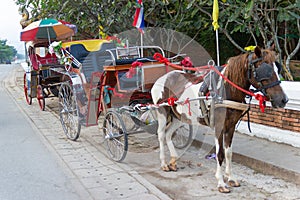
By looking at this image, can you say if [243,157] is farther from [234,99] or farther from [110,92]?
[110,92]

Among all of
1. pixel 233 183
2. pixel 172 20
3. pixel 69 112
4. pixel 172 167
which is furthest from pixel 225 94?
pixel 172 20

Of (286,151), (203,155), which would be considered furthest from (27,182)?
(286,151)

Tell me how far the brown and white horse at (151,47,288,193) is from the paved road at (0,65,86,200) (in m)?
1.70

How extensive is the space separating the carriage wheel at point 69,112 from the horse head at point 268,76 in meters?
4.13

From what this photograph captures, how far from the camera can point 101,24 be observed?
33.5 ft

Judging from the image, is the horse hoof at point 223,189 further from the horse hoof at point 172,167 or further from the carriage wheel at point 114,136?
the carriage wheel at point 114,136

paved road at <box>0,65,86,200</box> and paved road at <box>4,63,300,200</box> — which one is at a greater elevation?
paved road at <box>0,65,86,200</box>

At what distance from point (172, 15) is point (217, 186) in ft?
21.0

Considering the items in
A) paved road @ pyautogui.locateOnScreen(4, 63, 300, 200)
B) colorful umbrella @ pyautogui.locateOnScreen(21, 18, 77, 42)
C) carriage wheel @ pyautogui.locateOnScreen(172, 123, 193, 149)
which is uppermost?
colorful umbrella @ pyautogui.locateOnScreen(21, 18, 77, 42)

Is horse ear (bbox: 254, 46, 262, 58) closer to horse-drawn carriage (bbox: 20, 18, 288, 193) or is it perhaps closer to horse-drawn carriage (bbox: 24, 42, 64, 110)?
horse-drawn carriage (bbox: 20, 18, 288, 193)

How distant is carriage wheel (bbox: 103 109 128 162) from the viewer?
6117 millimetres

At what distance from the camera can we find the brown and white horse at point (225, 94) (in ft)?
13.9

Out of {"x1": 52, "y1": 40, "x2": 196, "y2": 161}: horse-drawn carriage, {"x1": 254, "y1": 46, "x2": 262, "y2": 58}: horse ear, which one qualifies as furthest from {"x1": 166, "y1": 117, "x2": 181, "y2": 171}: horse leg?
{"x1": 254, "y1": 46, "x2": 262, "y2": 58}: horse ear

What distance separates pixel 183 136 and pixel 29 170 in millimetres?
2852
